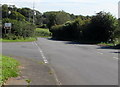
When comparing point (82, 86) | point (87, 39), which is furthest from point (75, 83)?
point (87, 39)

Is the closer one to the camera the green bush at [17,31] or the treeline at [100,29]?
the treeline at [100,29]

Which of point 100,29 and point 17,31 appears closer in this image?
point 100,29

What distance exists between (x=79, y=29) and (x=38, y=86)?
165ft

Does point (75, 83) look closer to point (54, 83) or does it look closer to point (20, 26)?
point (54, 83)

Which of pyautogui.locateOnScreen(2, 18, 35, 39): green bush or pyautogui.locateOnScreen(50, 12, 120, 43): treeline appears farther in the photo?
pyautogui.locateOnScreen(2, 18, 35, 39): green bush

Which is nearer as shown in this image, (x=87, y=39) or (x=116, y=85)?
(x=116, y=85)

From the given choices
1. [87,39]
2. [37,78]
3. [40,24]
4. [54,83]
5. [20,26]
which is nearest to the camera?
[54,83]

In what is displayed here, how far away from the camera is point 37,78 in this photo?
10406 mm

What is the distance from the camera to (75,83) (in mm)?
9742

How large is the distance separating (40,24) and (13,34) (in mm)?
105722

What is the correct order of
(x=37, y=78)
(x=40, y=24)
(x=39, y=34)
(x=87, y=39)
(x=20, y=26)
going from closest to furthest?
(x=37, y=78)
(x=87, y=39)
(x=20, y=26)
(x=39, y=34)
(x=40, y=24)

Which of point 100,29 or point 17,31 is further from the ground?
point 100,29

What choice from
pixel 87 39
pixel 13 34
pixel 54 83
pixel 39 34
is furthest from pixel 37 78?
pixel 39 34

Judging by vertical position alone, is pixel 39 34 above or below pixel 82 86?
below
